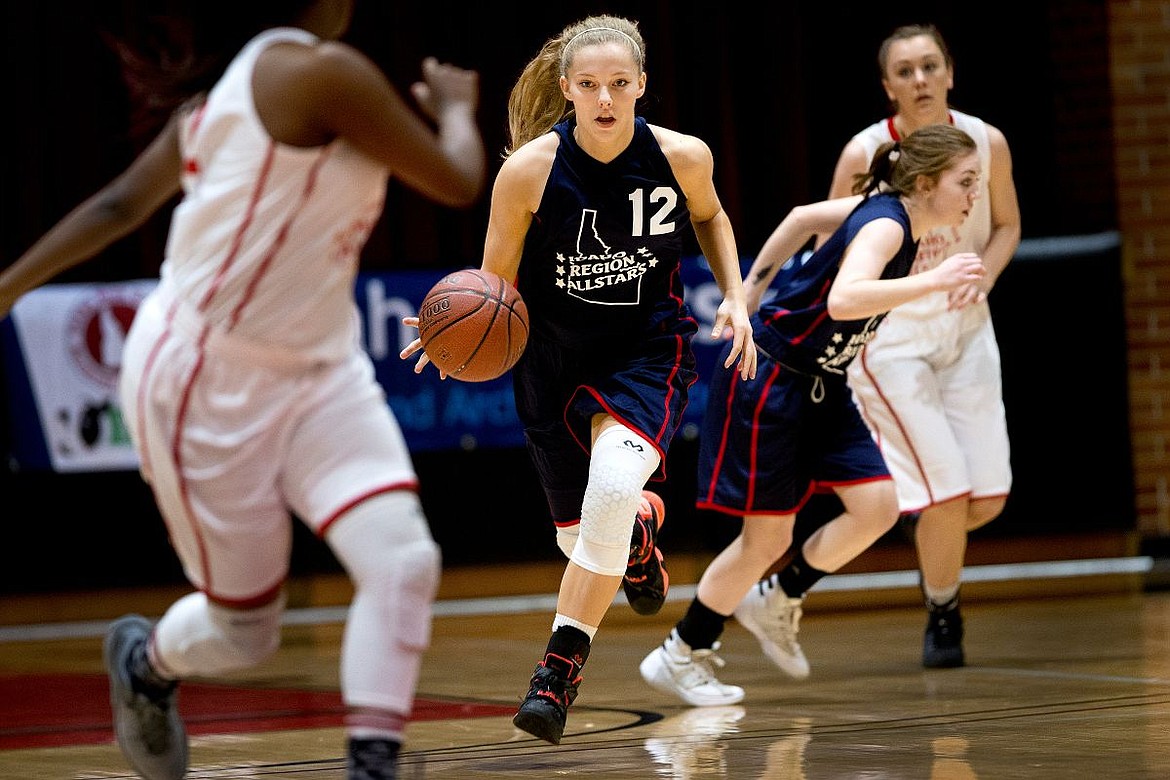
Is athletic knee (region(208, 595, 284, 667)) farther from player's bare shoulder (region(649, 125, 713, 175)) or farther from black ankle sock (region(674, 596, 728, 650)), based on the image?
black ankle sock (region(674, 596, 728, 650))

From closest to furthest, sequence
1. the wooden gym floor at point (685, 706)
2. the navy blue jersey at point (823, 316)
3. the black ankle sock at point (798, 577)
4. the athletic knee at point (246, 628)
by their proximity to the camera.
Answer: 1. the athletic knee at point (246, 628)
2. the wooden gym floor at point (685, 706)
3. the navy blue jersey at point (823, 316)
4. the black ankle sock at point (798, 577)

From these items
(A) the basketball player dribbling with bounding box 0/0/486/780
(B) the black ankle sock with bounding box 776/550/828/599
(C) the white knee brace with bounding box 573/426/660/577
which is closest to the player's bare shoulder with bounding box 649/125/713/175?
(C) the white knee brace with bounding box 573/426/660/577

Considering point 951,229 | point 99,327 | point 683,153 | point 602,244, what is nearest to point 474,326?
point 602,244

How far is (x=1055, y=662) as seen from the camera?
206 inches

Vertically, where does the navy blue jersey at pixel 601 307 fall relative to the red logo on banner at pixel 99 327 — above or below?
above

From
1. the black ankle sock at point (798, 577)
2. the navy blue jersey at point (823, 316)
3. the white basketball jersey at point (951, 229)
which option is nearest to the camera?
the navy blue jersey at point (823, 316)

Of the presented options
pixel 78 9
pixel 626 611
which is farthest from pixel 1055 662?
pixel 78 9

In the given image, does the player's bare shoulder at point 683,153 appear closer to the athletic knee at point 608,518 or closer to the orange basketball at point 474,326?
the orange basketball at point 474,326

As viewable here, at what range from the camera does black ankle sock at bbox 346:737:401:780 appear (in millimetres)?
2527

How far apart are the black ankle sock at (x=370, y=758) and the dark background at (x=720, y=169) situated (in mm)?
5374

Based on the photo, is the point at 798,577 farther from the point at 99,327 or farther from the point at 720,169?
the point at 720,169

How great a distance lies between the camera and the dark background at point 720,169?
7918 mm

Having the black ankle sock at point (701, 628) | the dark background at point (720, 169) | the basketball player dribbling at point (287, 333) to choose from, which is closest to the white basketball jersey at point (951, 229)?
the black ankle sock at point (701, 628)

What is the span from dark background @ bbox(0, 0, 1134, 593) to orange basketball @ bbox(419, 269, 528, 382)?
4.26 m
